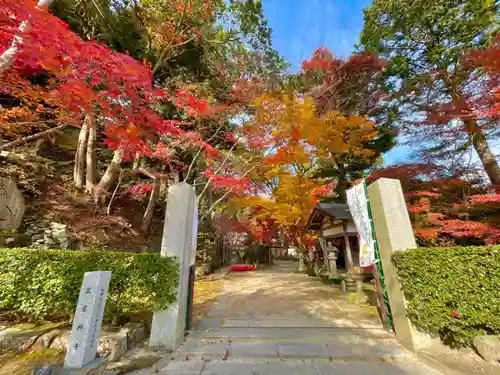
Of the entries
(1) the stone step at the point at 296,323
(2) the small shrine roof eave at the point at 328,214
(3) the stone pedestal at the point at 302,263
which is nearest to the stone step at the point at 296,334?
(1) the stone step at the point at 296,323

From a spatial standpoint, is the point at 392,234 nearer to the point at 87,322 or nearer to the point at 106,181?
the point at 87,322

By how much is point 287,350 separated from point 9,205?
239 inches

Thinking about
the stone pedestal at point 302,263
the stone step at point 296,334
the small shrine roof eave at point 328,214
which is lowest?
the stone step at point 296,334

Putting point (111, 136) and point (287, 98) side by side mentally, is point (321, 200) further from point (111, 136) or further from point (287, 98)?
point (111, 136)

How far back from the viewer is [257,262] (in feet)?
68.3

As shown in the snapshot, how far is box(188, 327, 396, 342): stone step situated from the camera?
163 inches

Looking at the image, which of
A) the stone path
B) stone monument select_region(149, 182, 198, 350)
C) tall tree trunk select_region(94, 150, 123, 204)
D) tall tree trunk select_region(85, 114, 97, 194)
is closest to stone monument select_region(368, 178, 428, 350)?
the stone path

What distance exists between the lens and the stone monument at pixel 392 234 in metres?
4.05

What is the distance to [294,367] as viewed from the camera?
321 cm

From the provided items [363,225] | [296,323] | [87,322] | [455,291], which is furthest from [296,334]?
[87,322]

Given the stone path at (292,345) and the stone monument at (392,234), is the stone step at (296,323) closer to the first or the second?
the stone path at (292,345)

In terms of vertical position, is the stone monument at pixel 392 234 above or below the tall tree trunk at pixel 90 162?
below

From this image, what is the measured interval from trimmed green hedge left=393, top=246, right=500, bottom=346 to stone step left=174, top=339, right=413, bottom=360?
770 millimetres

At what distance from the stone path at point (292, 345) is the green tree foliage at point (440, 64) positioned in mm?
8959
